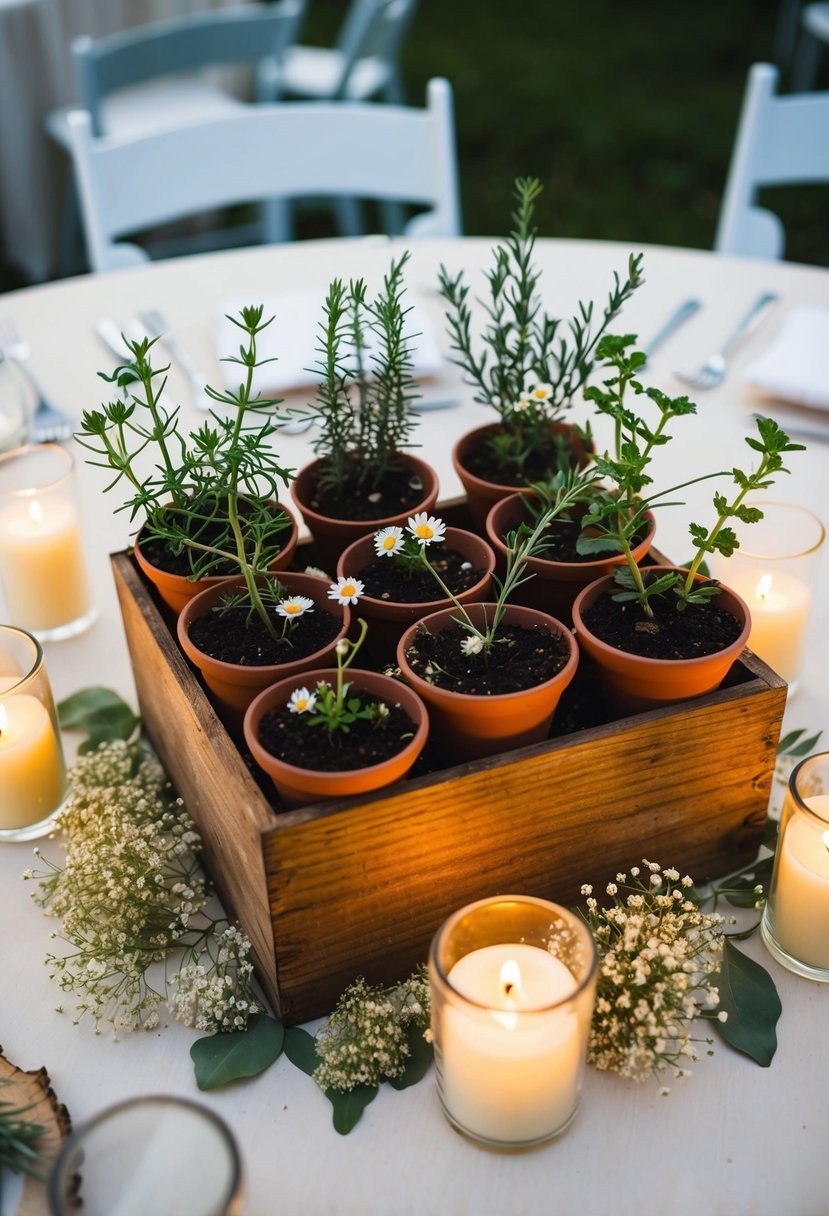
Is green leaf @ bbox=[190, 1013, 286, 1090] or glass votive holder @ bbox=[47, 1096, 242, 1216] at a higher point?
glass votive holder @ bbox=[47, 1096, 242, 1216]

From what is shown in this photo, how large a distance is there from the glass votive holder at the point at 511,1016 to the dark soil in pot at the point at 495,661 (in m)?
0.16

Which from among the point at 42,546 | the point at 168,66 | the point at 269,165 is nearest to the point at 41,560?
the point at 42,546

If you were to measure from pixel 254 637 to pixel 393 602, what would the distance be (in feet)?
0.37

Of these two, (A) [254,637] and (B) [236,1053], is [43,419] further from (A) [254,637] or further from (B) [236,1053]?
(B) [236,1053]

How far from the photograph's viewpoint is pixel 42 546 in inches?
45.9

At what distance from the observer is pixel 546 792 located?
2.77ft

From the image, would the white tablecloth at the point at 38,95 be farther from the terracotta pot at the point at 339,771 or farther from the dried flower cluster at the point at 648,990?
the dried flower cluster at the point at 648,990

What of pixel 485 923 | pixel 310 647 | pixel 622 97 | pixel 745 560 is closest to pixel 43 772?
pixel 310 647

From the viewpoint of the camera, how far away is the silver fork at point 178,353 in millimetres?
1477

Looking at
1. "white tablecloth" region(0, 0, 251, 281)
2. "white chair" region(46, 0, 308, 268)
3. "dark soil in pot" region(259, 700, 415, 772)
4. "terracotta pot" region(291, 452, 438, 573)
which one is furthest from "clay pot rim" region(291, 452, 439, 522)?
"white tablecloth" region(0, 0, 251, 281)

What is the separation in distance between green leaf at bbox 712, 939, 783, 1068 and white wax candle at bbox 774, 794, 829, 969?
0.04 meters

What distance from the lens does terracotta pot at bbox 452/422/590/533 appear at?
108 cm

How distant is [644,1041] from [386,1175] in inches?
7.3

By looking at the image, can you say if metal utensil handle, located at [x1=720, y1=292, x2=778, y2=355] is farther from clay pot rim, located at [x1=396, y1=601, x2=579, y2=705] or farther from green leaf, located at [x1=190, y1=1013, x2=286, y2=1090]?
green leaf, located at [x1=190, y1=1013, x2=286, y2=1090]
